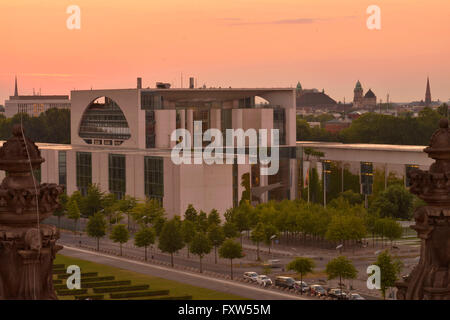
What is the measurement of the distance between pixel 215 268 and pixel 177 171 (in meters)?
17.6

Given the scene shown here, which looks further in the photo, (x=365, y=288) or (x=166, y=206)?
(x=166, y=206)

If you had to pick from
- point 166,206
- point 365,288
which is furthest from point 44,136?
point 365,288

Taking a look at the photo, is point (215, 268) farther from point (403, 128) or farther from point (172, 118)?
point (403, 128)

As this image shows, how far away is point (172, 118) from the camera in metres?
83.5

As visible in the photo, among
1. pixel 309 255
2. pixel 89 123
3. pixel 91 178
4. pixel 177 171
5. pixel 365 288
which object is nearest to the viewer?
pixel 365 288

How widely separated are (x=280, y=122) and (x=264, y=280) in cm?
4232

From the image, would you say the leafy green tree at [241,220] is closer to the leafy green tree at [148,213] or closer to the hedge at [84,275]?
the leafy green tree at [148,213]

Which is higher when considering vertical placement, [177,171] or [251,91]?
[251,91]

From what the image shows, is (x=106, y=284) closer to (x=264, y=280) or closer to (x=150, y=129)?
(x=264, y=280)

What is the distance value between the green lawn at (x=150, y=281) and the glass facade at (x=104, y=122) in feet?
99.0

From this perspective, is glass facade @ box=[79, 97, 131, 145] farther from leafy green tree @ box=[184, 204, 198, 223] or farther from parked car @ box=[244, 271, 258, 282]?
parked car @ box=[244, 271, 258, 282]

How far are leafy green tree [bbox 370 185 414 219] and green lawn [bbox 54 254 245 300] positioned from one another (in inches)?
1011

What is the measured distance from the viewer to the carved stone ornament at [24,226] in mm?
7449

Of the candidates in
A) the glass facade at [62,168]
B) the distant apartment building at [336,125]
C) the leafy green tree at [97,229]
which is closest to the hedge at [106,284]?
the leafy green tree at [97,229]
